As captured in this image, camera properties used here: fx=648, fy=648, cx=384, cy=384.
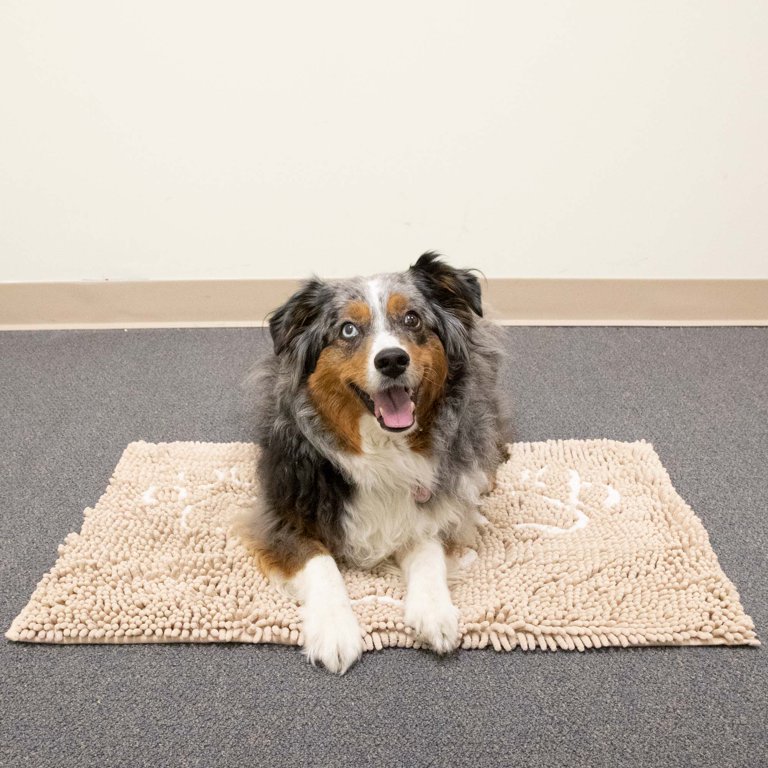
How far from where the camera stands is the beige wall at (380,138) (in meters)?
3.27

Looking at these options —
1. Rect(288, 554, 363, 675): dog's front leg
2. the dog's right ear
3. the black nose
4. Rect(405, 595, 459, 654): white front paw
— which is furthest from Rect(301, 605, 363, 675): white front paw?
the dog's right ear

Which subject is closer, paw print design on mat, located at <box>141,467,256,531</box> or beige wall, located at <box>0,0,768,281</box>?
paw print design on mat, located at <box>141,467,256,531</box>

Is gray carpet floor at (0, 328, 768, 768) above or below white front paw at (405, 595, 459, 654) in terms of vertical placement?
below

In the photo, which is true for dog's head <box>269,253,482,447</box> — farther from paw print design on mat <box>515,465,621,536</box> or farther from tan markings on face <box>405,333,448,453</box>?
paw print design on mat <box>515,465,621,536</box>

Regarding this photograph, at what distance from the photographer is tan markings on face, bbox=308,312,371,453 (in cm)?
189

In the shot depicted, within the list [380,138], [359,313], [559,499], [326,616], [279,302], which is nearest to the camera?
[326,616]

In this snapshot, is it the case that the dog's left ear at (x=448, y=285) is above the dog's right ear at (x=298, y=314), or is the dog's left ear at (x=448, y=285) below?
above

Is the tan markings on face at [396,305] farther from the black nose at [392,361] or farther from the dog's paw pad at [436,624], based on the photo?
the dog's paw pad at [436,624]

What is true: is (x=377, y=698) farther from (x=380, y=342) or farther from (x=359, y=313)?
(x=359, y=313)

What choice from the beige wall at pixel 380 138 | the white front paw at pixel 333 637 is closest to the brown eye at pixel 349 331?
the white front paw at pixel 333 637

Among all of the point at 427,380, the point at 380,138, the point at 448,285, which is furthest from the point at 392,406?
the point at 380,138

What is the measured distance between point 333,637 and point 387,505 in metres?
0.44

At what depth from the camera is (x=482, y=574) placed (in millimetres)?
2064

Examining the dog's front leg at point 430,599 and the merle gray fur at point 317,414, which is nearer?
the dog's front leg at point 430,599
